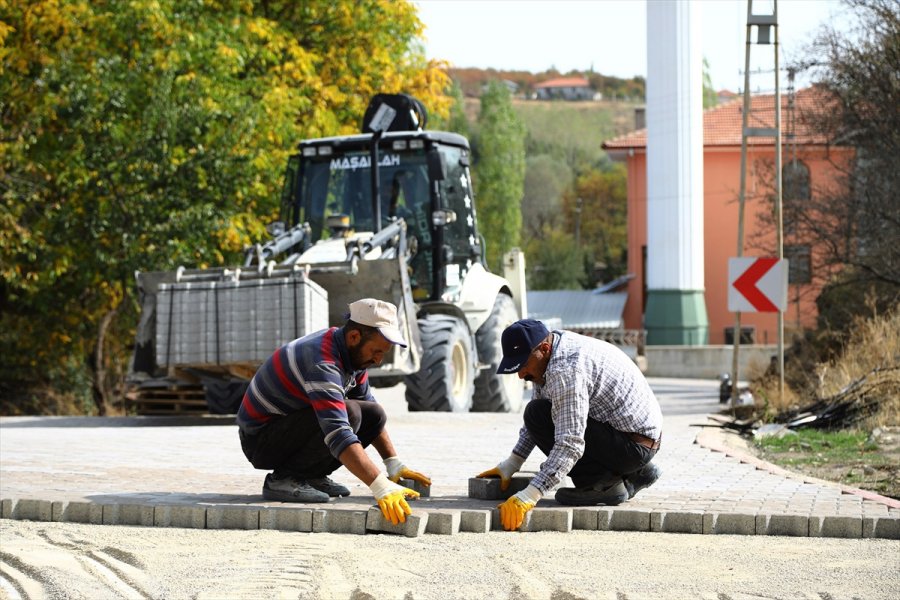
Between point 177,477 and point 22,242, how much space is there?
501 inches

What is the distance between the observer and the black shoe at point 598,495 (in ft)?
28.3

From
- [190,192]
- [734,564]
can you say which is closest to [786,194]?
[190,192]

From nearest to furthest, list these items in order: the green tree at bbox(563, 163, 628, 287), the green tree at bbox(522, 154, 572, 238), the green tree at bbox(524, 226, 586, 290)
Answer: the green tree at bbox(524, 226, 586, 290) < the green tree at bbox(563, 163, 628, 287) < the green tree at bbox(522, 154, 572, 238)

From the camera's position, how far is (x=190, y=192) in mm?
23594

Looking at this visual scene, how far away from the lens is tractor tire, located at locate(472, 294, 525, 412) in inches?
761

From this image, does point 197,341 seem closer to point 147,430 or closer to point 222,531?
point 147,430

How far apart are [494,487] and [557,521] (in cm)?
85

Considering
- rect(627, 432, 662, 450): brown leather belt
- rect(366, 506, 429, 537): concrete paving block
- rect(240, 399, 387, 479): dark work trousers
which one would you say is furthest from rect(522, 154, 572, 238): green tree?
rect(366, 506, 429, 537): concrete paving block

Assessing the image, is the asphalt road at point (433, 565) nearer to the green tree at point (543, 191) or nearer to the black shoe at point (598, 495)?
the black shoe at point (598, 495)

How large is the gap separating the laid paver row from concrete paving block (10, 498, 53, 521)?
1.89 feet

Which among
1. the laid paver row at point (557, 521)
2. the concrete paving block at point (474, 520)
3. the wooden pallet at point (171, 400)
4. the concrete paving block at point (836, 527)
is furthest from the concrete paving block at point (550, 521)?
the wooden pallet at point (171, 400)

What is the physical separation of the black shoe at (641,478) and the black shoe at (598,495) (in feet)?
0.58

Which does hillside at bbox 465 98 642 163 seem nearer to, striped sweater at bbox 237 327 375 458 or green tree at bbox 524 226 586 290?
green tree at bbox 524 226 586 290

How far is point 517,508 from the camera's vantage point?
8039 mm
